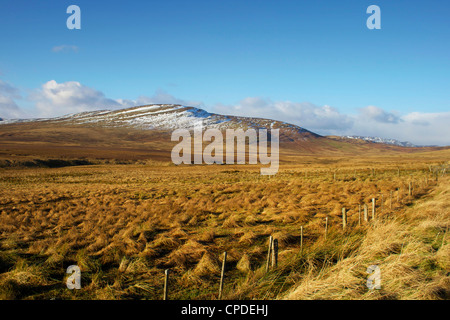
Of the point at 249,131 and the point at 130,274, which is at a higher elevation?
the point at 249,131

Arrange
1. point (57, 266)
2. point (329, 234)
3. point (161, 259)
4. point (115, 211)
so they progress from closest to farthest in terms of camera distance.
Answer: point (57, 266)
point (161, 259)
point (329, 234)
point (115, 211)

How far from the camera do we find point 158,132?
174750 mm

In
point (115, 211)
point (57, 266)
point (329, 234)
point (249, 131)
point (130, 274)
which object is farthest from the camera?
point (249, 131)

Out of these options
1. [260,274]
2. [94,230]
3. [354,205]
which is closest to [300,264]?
[260,274]

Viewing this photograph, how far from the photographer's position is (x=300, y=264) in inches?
234

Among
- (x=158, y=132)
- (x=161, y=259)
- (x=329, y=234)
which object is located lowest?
(x=161, y=259)

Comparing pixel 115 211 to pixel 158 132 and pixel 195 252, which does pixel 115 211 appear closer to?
pixel 195 252

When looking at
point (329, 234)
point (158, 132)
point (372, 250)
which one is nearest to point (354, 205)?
point (329, 234)

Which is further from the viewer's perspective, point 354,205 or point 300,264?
point 354,205

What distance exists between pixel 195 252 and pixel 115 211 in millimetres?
7518

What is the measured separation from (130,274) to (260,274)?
10.5 feet
